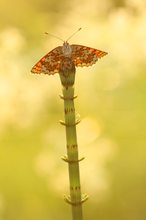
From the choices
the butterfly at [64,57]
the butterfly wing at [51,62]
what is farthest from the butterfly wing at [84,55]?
the butterfly wing at [51,62]

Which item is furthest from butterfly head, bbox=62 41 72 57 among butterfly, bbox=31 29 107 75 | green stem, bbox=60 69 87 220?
green stem, bbox=60 69 87 220

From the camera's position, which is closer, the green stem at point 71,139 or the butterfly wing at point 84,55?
the green stem at point 71,139

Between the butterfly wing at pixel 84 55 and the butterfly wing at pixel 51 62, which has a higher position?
the butterfly wing at pixel 84 55

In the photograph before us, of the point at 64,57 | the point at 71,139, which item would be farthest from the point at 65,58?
the point at 71,139

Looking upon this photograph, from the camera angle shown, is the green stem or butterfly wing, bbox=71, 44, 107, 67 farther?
butterfly wing, bbox=71, 44, 107, 67

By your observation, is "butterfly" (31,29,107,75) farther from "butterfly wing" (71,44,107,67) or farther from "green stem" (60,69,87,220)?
"green stem" (60,69,87,220)

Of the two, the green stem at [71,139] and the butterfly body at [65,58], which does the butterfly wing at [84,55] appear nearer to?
the butterfly body at [65,58]

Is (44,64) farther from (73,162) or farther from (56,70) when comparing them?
(73,162)
